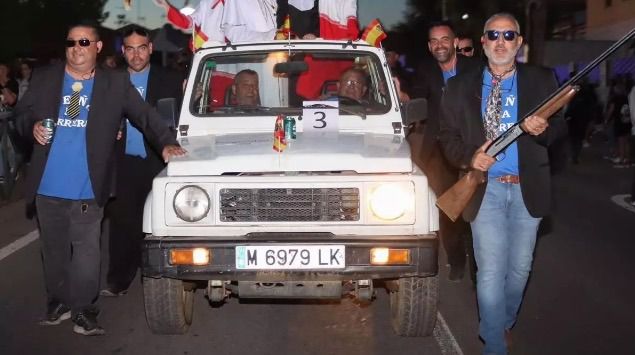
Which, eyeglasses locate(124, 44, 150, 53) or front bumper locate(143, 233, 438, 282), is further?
eyeglasses locate(124, 44, 150, 53)

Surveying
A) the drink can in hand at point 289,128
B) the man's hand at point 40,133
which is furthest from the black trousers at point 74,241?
the drink can in hand at point 289,128

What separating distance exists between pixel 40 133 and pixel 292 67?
6.37ft

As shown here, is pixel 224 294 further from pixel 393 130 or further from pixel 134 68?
pixel 134 68

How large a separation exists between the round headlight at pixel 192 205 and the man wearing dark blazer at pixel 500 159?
4.71ft

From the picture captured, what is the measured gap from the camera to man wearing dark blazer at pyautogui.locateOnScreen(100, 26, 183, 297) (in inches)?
256

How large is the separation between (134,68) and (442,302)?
301cm

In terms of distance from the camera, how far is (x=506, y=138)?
4.47m

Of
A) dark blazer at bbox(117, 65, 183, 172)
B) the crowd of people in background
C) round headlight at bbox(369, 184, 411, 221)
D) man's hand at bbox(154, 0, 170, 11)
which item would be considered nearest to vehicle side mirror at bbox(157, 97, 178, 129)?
the crowd of people in background

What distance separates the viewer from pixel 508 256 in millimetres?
4906

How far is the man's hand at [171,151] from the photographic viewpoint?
518 centimetres

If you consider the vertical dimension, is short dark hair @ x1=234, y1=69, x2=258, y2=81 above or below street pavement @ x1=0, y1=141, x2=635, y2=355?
above

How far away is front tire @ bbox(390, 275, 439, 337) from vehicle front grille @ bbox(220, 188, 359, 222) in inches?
23.4

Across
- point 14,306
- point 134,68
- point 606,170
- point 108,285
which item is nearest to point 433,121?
point 134,68

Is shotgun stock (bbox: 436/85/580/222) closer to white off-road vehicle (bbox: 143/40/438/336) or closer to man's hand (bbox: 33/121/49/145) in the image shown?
white off-road vehicle (bbox: 143/40/438/336)
